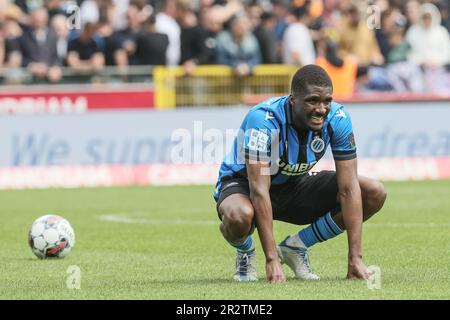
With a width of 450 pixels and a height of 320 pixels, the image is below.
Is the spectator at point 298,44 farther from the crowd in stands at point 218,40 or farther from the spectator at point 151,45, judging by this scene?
the spectator at point 151,45

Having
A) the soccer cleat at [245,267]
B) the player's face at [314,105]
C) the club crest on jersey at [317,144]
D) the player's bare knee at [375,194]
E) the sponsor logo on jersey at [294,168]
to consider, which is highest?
the player's face at [314,105]

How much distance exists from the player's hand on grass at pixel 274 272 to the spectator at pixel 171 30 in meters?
14.9

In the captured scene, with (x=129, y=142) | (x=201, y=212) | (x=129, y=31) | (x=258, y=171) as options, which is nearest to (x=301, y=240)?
(x=258, y=171)

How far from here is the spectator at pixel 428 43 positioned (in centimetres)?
2444

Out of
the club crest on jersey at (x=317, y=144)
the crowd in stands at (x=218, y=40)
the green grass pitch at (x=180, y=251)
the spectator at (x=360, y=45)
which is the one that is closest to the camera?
the green grass pitch at (x=180, y=251)

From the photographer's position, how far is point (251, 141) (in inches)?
Answer: 364

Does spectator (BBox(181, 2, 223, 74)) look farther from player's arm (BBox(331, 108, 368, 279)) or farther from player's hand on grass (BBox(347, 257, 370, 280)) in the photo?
player's hand on grass (BBox(347, 257, 370, 280))

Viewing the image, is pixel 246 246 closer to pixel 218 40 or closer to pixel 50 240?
pixel 50 240

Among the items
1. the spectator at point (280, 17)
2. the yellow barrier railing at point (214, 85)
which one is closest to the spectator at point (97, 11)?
the yellow barrier railing at point (214, 85)

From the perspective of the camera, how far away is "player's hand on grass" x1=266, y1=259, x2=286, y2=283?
30.2ft

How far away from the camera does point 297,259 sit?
9.93m

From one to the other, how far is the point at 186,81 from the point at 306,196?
1370 cm
